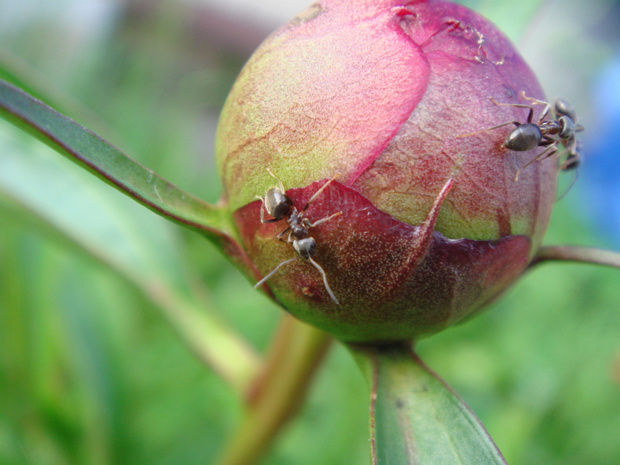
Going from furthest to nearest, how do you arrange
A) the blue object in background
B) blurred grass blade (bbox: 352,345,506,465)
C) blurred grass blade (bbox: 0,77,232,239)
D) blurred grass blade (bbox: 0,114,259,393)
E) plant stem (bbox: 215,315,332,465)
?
1. the blue object in background
2. blurred grass blade (bbox: 0,114,259,393)
3. plant stem (bbox: 215,315,332,465)
4. blurred grass blade (bbox: 352,345,506,465)
5. blurred grass blade (bbox: 0,77,232,239)

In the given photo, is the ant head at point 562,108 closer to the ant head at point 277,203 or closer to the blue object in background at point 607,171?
the ant head at point 277,203

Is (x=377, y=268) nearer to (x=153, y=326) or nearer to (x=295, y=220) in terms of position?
(x=295, y=220)

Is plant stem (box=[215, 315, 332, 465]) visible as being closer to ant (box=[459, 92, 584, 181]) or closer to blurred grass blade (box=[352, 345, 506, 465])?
blurred grass blade (box=[352, 345, 506, 465])

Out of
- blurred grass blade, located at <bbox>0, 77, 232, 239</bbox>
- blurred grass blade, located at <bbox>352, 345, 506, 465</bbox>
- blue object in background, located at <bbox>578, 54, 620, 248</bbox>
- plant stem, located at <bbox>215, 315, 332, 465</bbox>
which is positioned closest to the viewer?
blurred grass blade, located at <bbox>0, 77, 232, 239</bbox>

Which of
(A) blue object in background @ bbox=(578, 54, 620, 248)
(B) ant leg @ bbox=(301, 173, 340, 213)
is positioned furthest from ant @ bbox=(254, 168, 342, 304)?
(A) blue object in background @ bbox=(578, 54, 620, 248)

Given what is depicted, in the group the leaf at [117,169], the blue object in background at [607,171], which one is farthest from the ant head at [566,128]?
the blue object in background at [607,171]

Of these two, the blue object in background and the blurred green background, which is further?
the blue object in background

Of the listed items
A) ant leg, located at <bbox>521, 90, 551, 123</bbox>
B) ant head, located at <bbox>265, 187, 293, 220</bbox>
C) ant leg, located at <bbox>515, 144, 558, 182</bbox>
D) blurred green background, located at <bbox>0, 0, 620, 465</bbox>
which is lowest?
blurred green background, located at <bbox>0, 0, 620, 465</bbox>
